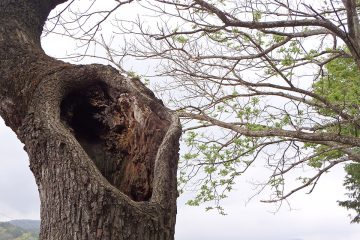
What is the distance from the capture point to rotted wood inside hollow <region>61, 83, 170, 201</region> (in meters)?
2.28

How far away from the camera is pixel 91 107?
8.63ft

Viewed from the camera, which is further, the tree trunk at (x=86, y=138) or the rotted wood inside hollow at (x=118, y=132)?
the rotted wood inside hollow at (x=118, y=132)

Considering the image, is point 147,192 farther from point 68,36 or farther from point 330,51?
point 330,51

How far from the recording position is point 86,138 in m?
2.53

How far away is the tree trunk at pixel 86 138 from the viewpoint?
1.89 m

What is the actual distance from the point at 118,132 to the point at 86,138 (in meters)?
0.20

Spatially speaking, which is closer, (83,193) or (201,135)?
(83,193)

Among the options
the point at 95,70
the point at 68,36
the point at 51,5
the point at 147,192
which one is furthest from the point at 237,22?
the point at 147,192

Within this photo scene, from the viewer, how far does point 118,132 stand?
250cm

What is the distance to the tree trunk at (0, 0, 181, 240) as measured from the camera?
189 cm

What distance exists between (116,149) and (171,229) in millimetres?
638

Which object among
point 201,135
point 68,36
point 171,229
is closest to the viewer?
point 171,229

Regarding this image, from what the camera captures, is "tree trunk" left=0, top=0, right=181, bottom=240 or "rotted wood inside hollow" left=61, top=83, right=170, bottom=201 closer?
"tree trunk" left=0, top=0, right=181, bottom=240

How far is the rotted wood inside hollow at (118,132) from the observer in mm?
2279
